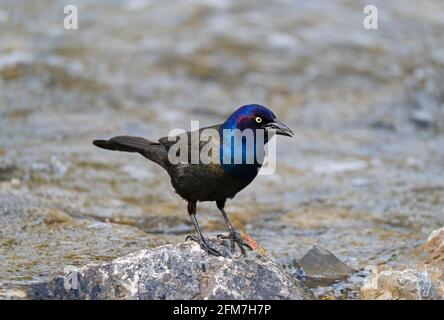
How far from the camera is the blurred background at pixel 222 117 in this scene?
658 centimetres

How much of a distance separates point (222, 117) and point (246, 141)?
5822mm

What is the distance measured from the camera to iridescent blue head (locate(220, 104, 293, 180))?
Answer: 4.84m

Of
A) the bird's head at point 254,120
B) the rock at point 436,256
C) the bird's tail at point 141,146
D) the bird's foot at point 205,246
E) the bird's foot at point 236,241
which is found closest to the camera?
the bird's foot at point 205,246

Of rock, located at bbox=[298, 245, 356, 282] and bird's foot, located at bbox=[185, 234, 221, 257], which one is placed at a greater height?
bird's foot, located at bbox=[185, 234, 221, 257]

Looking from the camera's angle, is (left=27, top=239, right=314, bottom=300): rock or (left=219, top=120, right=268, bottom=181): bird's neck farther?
(left=219, top=120, right=268, bottom=181): bird's neck

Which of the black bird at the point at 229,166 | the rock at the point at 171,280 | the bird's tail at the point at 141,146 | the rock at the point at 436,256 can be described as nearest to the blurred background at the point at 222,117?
the rock at the point at 436,256

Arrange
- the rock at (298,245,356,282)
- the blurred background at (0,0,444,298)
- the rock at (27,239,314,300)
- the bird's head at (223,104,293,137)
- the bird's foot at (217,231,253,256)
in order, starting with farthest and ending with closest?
the blurred background at (0,0,444,298)
the rock at (298,245,356,282)
the bird's foot at (217,231,253,256)
the bird's head at (223,104,293,137)
the rock at (27,239,314,300)

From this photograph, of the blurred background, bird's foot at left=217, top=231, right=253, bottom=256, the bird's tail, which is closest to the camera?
bird's foot at left=217, top=231, right=253, bottom=256

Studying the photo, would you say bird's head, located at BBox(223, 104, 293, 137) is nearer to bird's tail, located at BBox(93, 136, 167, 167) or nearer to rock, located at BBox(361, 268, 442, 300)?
bird's tail, located at BBox(93, 136, 167, 167)

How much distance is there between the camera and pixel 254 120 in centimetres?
494

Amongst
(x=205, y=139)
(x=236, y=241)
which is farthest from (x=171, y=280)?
(x=205, y=139)

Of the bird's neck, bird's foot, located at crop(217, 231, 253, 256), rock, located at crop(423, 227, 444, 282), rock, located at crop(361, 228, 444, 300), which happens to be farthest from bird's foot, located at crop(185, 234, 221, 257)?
rock, located at crop(423, 227, 444, 282)

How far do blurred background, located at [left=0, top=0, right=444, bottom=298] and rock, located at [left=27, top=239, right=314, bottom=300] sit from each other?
0.46 meters

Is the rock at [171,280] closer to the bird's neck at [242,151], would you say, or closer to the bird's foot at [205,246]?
the bird's foot at [205,246]
